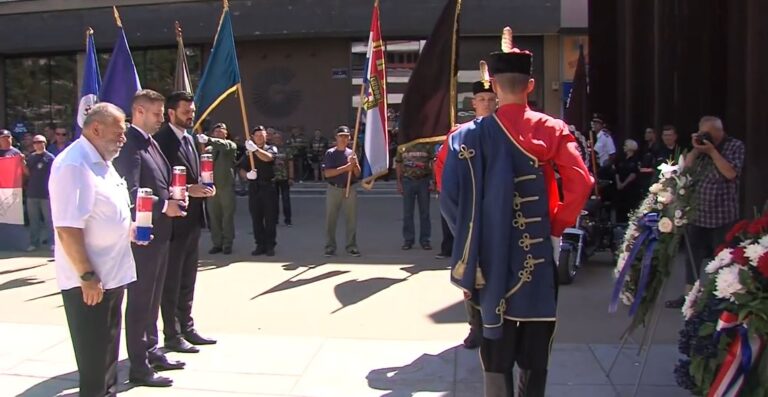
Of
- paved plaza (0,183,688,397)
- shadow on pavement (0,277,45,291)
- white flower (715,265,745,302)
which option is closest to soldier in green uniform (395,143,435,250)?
paved plaza (0,183,688,397)

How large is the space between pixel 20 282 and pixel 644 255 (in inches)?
312

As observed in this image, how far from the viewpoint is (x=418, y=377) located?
5746 mm

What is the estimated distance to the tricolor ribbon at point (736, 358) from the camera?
12.9 feet

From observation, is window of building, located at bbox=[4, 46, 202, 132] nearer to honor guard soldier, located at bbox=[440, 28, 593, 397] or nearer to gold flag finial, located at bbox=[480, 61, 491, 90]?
gold flag finial, located at bbox=[480, 61, 491, 90]

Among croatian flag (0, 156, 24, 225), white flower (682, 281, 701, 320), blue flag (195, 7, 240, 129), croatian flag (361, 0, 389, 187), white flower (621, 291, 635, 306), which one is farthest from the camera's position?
croatian flag (0, 156, 24, 225)

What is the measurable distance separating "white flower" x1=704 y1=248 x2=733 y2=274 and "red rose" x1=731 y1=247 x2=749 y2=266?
3cm

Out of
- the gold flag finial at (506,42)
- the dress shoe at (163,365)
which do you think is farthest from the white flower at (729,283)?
the dress shoe at (163,365)

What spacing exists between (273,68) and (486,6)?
7.40m

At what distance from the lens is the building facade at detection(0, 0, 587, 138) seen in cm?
2345

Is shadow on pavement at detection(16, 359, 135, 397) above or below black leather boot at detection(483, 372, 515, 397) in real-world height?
below

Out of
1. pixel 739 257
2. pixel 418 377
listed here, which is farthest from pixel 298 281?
pixel 739 257

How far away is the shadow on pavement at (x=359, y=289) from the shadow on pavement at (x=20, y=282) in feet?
13.0

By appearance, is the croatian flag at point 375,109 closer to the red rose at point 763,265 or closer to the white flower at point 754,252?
the white flower at point 754,252

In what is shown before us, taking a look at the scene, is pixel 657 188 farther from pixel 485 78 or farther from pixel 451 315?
pixel 451 315
